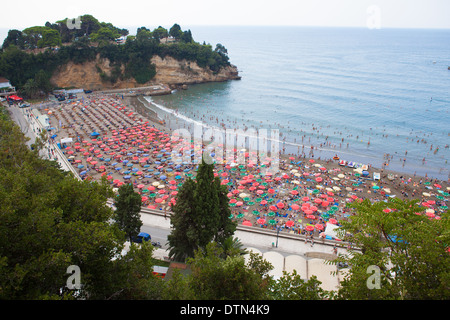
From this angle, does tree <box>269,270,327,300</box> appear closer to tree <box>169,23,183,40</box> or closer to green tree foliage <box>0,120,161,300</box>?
green tree foliage <box>0,120,161,300</box>

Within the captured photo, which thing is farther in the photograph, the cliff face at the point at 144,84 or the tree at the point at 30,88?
the cliff face at the point at 144,84

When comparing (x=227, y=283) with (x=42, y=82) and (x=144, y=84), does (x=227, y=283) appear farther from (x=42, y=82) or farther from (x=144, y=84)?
(x=144, y=84)

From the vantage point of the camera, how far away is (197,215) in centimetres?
1677

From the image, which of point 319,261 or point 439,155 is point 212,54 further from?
point 319,261

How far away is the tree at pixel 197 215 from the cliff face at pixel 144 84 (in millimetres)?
67570

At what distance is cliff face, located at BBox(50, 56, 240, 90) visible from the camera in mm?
71500

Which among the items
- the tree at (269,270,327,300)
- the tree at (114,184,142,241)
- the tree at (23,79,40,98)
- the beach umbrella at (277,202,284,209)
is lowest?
the beach umbrella at (277,202,284,209)

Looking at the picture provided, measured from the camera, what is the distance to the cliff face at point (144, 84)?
71500mm

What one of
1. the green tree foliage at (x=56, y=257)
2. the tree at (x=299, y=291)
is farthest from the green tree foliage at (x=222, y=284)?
the green tree foliage at (x=56, y=257)

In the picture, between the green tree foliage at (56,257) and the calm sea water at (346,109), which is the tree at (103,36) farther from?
the green tree foliage at (56,257)

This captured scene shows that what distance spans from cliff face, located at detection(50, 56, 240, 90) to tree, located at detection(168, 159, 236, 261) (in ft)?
222

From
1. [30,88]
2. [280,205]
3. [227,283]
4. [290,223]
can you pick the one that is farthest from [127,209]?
[30,88]

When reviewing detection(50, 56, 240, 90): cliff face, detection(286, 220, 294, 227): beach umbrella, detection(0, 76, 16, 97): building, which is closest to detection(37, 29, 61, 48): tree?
detection(50, 56, 240, 90): cliff face

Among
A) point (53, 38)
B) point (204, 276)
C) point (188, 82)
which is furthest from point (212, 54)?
point (204, 276)
